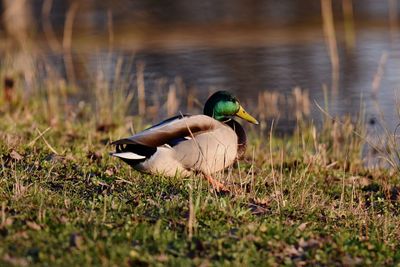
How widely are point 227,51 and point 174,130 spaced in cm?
1242

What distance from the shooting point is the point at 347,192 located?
7.27 metres

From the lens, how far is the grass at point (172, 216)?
4805 millimetres

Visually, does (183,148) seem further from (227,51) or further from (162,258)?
(227,51)

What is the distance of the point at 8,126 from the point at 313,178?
3.57 meters

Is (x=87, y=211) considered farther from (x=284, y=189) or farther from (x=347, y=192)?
(x=347, y=192)

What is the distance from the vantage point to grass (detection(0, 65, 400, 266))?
4805 millimetres

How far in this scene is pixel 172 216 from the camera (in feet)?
17.8

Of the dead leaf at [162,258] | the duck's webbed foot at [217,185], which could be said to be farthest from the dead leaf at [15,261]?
the duck's webbed foot at [217,185]

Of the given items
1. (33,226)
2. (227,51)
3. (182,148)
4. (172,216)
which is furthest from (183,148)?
(227,51)

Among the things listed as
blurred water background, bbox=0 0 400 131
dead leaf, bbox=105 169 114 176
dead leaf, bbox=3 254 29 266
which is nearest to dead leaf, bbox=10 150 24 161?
dead leaf, bbox=105 169 114 176

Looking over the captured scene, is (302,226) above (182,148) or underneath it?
underneath

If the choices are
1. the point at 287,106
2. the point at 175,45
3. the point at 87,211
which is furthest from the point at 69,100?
the point at 87,211

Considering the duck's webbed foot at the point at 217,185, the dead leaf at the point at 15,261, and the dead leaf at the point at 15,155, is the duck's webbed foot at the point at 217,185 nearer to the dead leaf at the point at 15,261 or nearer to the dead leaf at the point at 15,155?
the dead leaf at the point at 15,155

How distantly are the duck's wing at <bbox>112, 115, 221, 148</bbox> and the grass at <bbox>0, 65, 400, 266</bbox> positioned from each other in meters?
0.32
